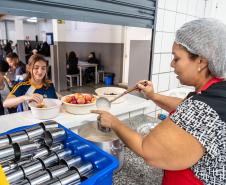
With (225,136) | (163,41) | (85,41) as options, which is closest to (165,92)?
(163,41)

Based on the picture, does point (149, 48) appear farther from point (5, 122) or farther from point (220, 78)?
point (5, 122)

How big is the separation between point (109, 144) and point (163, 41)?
3.42ft

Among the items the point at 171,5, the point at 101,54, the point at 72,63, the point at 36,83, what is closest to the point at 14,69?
the point at 36,83

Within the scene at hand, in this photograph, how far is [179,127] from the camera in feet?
1.71

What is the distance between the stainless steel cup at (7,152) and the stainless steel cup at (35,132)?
0.07 meters

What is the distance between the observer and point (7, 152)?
0.52 meters

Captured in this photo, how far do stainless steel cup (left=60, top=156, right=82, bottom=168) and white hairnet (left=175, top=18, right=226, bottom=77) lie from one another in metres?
0.49

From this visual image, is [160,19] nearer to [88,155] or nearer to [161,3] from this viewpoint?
[161,3]

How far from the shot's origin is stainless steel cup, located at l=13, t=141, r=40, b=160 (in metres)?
0.54

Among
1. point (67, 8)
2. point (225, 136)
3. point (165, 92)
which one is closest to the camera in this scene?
point (225, 136)

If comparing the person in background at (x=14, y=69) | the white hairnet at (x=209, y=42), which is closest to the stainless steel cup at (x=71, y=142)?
the white hairnet at (x=209, y=42)

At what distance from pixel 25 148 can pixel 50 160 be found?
3.2 inches

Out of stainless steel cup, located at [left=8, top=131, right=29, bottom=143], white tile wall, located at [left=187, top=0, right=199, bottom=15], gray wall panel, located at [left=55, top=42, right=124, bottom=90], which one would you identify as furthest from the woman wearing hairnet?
gray wall panel, located at [left=55, top=42, right=124, bottom=90]

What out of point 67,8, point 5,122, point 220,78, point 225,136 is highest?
point 67,8
